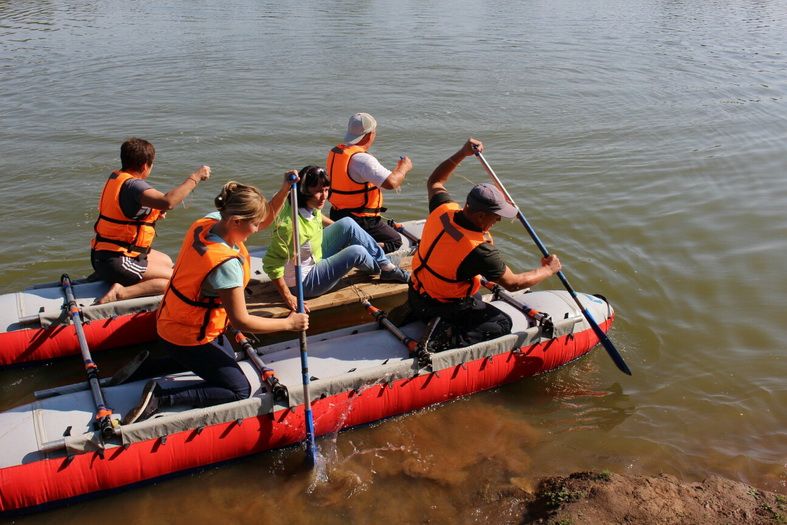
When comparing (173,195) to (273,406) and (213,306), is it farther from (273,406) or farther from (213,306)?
(273,406)

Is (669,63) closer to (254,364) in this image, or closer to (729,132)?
(729,132)

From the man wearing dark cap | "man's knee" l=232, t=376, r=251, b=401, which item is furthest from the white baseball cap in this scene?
"man's knee" l=232, t=376, r=251, b=401

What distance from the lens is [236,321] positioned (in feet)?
14.3

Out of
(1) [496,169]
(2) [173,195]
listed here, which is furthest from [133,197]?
(1) [496,169]

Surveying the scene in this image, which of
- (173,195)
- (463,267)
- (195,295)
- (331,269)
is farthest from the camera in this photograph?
(331,269)

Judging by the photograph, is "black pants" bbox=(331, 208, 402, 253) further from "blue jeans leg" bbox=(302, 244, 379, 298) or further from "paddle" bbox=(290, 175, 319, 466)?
"paddle" bbox=(290, 175, 319, 466)

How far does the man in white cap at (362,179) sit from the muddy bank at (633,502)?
3.17 metres

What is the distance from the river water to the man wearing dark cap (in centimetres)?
72

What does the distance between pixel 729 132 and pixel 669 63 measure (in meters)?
5.75

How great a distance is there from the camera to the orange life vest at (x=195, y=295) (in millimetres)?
4355

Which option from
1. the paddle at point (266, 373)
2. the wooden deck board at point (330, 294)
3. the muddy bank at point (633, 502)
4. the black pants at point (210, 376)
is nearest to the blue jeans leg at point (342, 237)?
the wooden deck board at point (330, 294)

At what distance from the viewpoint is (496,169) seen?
1192 cm

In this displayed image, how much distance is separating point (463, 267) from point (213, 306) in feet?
6.47

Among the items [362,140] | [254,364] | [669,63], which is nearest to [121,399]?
[254,364]
